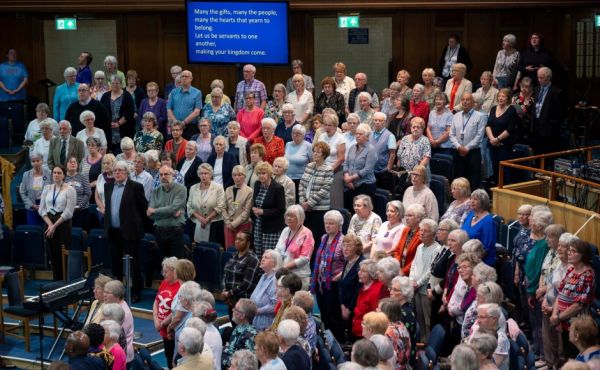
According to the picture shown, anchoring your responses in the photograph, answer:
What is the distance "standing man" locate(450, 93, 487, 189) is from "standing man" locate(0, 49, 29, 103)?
689 centimetres

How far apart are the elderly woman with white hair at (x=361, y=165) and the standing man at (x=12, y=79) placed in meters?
6.49

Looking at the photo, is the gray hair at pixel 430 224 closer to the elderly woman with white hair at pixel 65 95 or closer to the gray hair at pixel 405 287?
the gray hair at pixel 405 287

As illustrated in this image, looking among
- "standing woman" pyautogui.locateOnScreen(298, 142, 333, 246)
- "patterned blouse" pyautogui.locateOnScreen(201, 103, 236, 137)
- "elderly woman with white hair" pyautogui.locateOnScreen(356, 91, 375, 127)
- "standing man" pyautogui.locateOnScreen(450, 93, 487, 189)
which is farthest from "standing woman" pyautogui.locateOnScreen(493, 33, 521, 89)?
"standing woman" pyautogui.locateOnScreen(298, 142, 333, 246)

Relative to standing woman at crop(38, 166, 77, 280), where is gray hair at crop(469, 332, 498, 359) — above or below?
below

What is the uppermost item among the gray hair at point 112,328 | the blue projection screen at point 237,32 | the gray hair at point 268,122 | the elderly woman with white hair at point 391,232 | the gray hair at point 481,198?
the blue projection screen at point 237,32

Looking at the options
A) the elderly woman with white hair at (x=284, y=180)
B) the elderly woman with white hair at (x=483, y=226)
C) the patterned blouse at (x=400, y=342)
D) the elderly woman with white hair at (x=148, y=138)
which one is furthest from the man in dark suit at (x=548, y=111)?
the patterned blouse at (x=400, y=342)

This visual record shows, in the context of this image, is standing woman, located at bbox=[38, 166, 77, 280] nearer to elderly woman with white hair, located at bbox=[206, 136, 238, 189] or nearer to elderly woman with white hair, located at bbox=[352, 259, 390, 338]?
elderly woman with white hair, located at bbox=[206, 136, 238, 189]

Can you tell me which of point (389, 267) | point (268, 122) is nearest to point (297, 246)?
point (389, 267)

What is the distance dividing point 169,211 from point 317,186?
151cm

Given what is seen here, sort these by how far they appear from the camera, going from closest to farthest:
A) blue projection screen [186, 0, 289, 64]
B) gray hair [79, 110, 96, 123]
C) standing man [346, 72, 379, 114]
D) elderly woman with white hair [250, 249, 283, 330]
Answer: elderly woman with white hair [250, 249, 283, 330] < gray hair [79, 110, 96, 123] < standing man [346, 72, 379, 114] < blue projection screen [186, 0, 289, 64]

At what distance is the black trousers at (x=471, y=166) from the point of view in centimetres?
1266

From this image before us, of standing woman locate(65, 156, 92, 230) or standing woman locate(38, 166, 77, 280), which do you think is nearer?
standing woman locate(38, 166, 77, 280)

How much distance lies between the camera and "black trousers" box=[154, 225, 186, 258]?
37.6ft

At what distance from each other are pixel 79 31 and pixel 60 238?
22.4 feet
